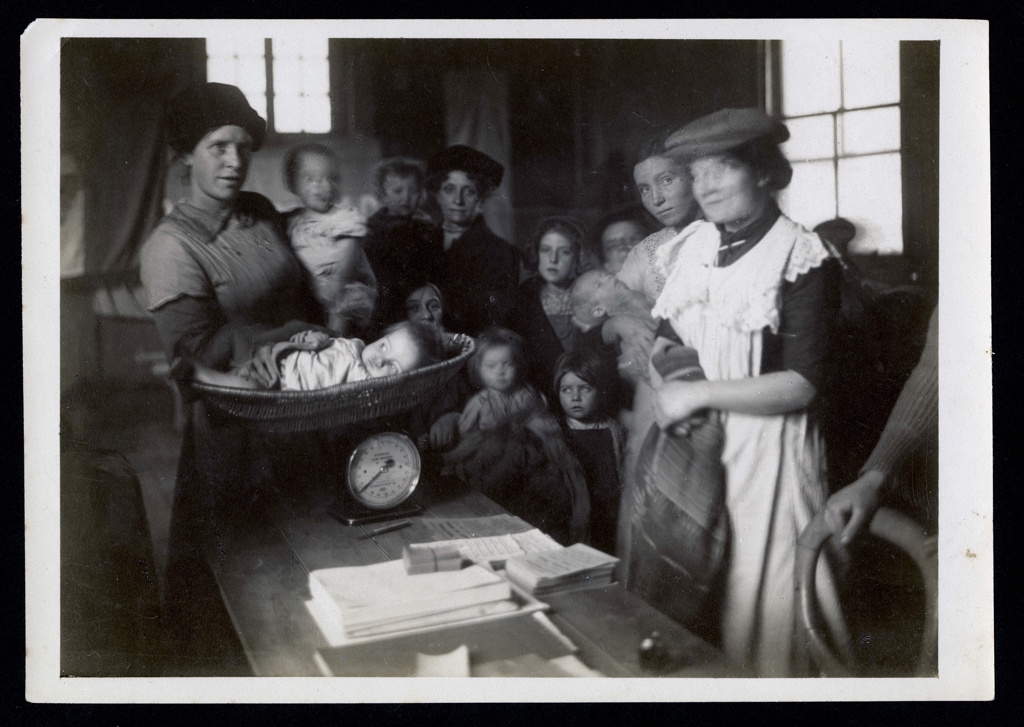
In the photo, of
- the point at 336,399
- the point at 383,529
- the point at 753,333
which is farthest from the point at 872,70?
the point at 383,529

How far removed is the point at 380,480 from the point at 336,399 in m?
0.30

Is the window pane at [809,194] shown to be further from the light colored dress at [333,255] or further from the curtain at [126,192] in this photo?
the curtain at [126,192]

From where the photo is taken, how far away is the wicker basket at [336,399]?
261cm

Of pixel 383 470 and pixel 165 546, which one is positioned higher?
pixel 383 470

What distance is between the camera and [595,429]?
2713mm

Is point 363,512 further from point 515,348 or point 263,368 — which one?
point 515,348

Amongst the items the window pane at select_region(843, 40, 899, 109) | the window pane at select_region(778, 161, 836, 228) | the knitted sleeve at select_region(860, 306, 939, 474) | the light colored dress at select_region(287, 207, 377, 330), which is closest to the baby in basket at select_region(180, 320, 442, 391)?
the light colored dress at select_region(287, 207, 377, 330)

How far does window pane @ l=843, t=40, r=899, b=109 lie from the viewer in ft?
8.82

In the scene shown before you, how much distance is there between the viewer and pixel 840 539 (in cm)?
272

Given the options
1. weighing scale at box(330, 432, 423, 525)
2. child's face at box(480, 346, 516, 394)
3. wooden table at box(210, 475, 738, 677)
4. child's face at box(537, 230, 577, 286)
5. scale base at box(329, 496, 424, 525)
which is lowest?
wooden table at box(210, 475, 738, 677)

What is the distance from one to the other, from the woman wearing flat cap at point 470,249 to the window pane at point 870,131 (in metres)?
1.12

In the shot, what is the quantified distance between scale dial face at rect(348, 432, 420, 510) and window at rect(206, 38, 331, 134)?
101 centimetres

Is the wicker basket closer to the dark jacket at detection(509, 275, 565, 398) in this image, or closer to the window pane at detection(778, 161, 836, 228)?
the dark jacket at detection(509, 275, 565, 398)

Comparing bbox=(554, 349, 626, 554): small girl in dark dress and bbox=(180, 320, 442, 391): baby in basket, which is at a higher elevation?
bbox=(180, 320, 442, 391): baby in basket
